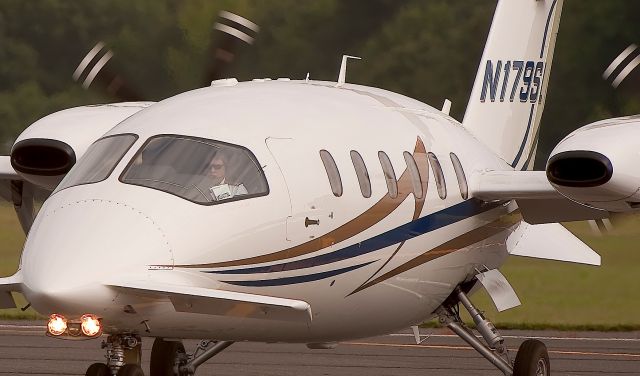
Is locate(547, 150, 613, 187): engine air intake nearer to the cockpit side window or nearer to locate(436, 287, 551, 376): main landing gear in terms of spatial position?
locate(436, 287, 551, 376): main landing gear

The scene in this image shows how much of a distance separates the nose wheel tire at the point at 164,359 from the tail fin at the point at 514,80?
14.7ft

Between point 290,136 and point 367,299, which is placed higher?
point 290,136

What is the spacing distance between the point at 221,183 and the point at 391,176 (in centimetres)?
242

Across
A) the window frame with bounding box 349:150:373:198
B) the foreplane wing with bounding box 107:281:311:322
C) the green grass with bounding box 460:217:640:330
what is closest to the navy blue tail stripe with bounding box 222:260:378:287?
the foreplane wing with bounding box 107:281:311:322

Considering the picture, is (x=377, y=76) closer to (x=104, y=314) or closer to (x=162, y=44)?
(x=162, y=44)

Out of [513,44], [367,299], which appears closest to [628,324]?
[513,44]

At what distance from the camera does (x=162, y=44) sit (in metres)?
32.1

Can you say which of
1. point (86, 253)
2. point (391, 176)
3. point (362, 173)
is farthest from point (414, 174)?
point (86, 253)

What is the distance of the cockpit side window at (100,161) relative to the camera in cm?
1246

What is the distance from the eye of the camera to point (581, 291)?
94.0 ft

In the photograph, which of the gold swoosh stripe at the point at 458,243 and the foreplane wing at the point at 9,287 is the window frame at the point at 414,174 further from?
the foreplane wing at the point at 9,287

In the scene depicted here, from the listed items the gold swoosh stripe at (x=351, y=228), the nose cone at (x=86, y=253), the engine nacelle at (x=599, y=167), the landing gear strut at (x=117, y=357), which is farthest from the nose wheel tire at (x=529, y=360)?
the nose cone at (x=86, y=253)

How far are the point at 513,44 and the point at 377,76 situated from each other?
14379 mm

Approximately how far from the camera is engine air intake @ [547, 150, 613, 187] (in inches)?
565
